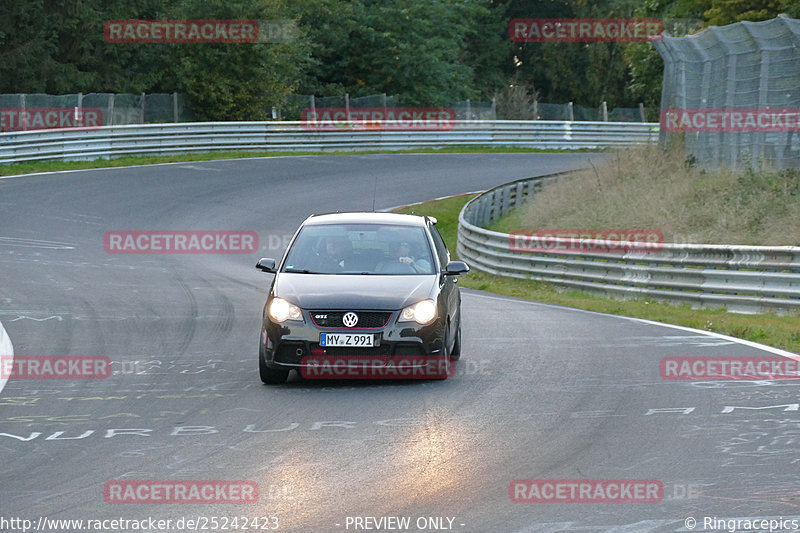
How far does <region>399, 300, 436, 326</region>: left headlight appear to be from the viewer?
11.3 metres

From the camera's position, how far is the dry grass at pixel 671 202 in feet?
76.3

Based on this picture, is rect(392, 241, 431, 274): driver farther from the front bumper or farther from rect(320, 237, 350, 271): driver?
the front bumper

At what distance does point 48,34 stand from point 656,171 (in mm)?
30490

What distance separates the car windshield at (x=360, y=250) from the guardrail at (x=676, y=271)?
22.9ft

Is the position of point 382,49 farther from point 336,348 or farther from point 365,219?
point 336,348

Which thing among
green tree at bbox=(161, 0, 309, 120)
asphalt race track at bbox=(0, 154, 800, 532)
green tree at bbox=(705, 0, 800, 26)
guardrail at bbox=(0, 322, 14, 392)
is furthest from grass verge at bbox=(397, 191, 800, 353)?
green tree at bbox=(161, 0, 309, 120)

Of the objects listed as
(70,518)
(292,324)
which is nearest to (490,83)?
(292,324)

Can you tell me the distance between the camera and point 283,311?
11.4 m

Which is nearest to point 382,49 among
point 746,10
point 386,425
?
point 746,10

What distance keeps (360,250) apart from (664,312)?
6890 millimetres

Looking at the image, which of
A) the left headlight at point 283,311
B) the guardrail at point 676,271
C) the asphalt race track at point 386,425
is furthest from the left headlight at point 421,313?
the guardrail at point 676,271

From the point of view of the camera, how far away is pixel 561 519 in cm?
682

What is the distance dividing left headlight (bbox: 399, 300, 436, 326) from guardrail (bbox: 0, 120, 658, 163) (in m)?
22.2

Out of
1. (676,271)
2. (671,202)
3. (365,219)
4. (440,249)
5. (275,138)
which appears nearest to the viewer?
(365,219)
